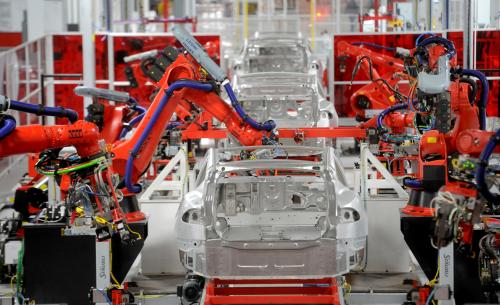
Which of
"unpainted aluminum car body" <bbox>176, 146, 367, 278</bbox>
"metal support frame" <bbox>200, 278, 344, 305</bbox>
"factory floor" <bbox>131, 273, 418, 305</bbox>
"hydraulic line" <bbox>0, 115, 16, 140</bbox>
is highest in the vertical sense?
"hydraulic line" <bbox>0, 115, 16, 140</bbox>

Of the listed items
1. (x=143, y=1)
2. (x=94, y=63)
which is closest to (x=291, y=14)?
(x=143, y=1)

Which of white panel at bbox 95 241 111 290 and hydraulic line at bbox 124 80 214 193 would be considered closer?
white panel at bbox 95 241 111 290

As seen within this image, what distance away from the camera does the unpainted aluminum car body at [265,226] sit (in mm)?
8344

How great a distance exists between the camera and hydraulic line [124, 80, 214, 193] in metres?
9.77

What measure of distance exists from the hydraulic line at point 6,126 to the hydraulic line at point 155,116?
91.2 inches

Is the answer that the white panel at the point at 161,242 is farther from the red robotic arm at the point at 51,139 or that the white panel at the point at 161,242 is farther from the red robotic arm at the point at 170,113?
the red robotic arm at the point at 51,139

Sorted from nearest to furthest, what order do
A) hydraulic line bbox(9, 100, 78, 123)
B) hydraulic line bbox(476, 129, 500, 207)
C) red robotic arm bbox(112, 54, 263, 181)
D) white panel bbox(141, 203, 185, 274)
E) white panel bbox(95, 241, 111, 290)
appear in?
hydraulic line bbox(476, 129, 500, 207) → hydraulic line bbox(9, 100, 78, 123) → white panel bbox(95, 241, 111, 290) → red robotic arm bbox(112, 54, 263, 181) → white panel bbox(141, 203, 185, 274)

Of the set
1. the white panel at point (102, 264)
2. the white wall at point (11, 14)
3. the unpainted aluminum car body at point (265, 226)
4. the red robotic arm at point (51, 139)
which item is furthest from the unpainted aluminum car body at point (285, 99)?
the red robotic arm at point (51, 139)

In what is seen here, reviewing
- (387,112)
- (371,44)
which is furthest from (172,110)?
(371,44)

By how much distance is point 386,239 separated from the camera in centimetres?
1019

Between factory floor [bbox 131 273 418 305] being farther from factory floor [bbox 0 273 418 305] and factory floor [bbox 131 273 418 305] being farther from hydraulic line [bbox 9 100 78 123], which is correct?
hydraulic line [bbox 9 100 78 123]

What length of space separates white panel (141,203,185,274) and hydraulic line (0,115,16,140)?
2.84 m

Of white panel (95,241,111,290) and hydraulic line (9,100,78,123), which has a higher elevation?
hydraulic line (9,100,78,123)

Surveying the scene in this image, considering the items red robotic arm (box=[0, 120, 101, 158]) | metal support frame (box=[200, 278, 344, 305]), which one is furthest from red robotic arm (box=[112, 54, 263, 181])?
red robotic arm (box=[0, 120, 101, 158])
